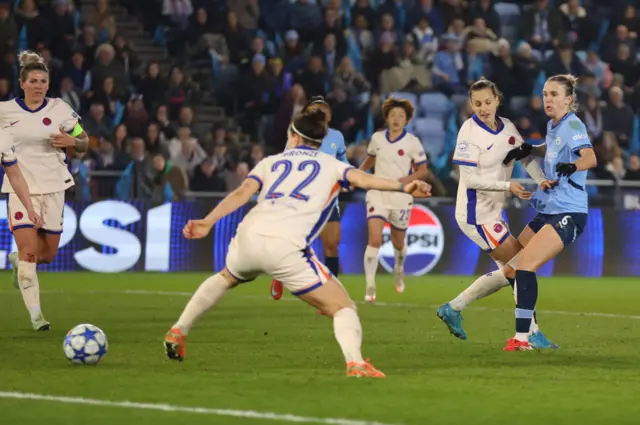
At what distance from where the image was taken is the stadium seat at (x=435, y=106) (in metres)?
23.6

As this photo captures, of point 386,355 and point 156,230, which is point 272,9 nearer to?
point 156,230

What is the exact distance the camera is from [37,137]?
38.4ft

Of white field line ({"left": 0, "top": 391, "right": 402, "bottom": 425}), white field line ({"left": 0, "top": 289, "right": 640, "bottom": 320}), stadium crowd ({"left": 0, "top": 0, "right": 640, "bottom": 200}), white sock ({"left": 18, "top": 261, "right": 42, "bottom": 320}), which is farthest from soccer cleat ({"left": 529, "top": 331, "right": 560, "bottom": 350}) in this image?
stadium crowd ({"left": 0, "top": 0, "right": 640, "bottom": 200})

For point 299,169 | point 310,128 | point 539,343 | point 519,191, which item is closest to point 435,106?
point 539,343

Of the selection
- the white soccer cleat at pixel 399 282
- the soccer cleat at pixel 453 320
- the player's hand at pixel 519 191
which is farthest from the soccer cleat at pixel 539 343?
the white soccer cleat at pixel 399 282

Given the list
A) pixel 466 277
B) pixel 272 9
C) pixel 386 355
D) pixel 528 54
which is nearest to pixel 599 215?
pixel 466 277

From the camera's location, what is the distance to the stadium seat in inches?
930

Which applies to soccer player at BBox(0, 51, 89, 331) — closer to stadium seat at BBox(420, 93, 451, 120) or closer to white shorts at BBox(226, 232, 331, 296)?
white shorts at BBox(226, 232, 331, 296)

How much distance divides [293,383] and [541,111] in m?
16.9

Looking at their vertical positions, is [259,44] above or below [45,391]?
above

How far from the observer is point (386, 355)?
9633 millimetres

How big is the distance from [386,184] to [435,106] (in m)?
15.9

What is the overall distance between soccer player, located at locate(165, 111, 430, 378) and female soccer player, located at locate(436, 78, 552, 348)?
260cm

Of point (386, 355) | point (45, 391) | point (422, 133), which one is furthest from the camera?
point (422, 133)
